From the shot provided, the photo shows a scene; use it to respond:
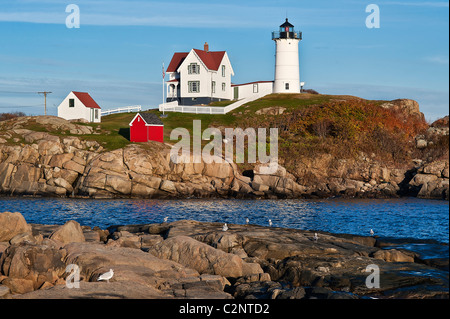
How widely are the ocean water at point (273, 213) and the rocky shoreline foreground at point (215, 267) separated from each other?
25.4ft

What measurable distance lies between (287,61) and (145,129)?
28.6 metres

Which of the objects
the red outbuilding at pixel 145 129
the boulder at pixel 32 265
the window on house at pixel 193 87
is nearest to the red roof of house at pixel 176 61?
the window on house at pixel 193 87

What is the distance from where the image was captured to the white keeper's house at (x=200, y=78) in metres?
79.8

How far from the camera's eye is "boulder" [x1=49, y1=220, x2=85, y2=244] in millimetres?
23984

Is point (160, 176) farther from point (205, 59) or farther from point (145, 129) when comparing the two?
point (205, 59)

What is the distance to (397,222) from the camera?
36.8m

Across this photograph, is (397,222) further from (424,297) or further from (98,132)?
(98,132)

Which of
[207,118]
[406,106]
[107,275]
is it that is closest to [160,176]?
[207,118]

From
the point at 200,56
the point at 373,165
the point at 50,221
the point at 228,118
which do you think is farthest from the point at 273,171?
the point at 200,56

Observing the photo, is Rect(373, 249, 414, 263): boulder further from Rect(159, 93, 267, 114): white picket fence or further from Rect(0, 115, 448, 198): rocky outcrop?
Rect(159, 93, 267, 114): white picket fence

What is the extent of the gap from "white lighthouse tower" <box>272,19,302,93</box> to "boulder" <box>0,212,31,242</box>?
192 feet

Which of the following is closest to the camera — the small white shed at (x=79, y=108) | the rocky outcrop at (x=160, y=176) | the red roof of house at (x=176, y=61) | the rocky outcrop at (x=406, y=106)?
the rocky outcrop at (x=160, y=176)

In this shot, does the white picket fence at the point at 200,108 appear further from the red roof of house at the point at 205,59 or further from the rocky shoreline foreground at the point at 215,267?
the rocky shoreline foreground at the point at 215,267
